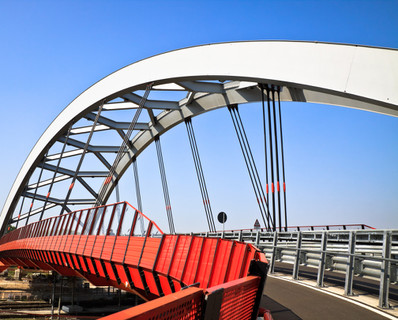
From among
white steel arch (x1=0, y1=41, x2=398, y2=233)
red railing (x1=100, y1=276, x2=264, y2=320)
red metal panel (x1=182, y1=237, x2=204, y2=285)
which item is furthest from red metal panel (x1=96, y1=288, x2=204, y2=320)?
white steel arch (x1=0, y1=41, x2=398, y2=233)

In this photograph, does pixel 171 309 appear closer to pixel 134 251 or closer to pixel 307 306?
pixel 307 306

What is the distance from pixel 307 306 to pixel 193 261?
2279 millimetres

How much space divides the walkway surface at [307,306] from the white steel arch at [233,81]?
14.7ft

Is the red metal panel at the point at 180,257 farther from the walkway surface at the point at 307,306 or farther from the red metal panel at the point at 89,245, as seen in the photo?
the red metal panel at the point at 89,245

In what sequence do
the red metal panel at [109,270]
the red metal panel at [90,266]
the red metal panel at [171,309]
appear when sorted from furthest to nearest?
1. the red metal panel at [90,266]
2. the red metal panel at [109,270]
3. the red metal panel at [171,309]

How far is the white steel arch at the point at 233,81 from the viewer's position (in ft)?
31.5

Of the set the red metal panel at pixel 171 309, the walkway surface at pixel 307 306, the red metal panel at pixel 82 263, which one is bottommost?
the red metal panel at pixel 82 263

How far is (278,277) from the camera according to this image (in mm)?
11227

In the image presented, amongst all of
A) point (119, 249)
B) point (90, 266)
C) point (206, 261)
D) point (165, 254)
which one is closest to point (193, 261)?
point (206, 261)

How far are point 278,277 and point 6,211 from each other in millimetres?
42124

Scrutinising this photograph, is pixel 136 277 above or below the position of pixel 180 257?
below

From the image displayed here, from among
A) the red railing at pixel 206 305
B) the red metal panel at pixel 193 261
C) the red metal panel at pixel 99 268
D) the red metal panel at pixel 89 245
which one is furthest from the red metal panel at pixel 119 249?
the red railing at pixel 206 305

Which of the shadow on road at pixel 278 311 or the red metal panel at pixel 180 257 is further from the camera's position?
the red metal panel at pixel 180 257

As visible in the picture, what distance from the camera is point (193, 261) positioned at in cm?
805
